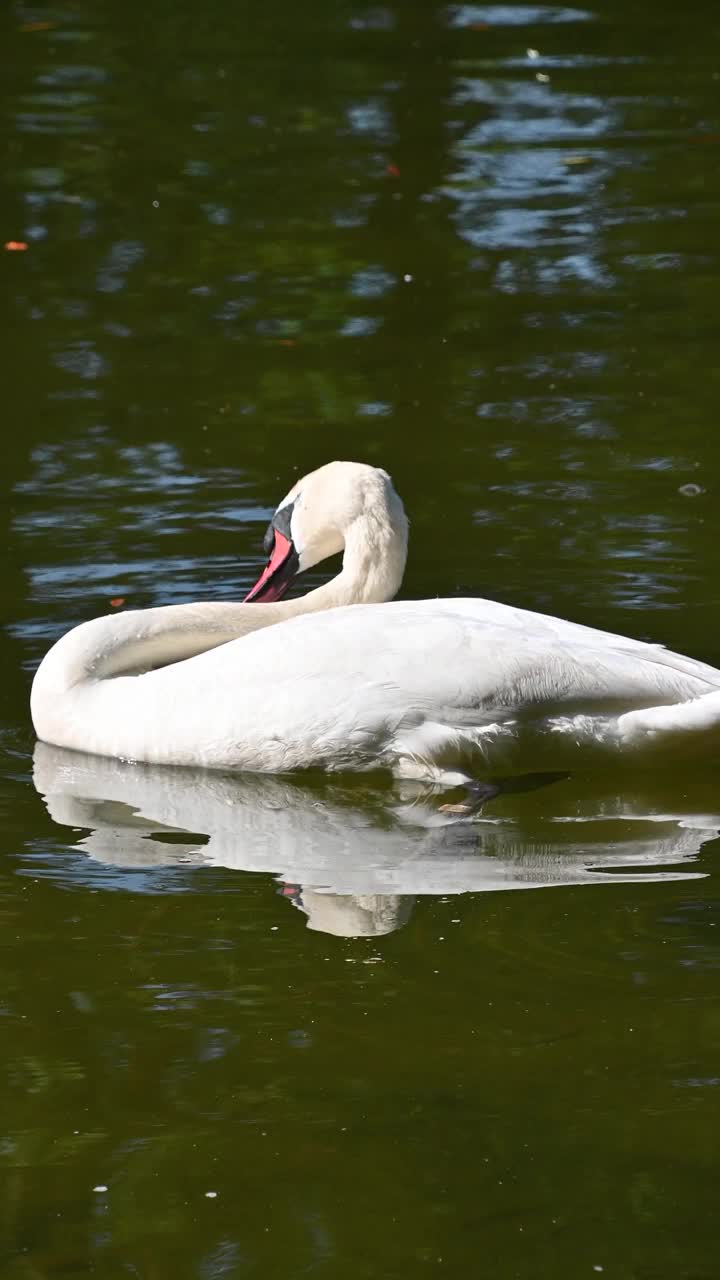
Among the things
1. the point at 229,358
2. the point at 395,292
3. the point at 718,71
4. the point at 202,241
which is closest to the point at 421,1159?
the point at 229,358

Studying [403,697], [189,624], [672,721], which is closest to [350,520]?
[189,624]

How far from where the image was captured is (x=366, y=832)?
570 centimetres

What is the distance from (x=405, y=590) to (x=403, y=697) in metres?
1.78

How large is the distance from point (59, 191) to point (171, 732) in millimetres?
8240

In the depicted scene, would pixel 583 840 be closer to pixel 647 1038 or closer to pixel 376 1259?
pixel 647 1038

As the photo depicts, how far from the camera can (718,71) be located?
Result: 16.0 meters

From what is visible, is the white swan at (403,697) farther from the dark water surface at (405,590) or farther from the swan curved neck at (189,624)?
the dark water surface at (405,590)

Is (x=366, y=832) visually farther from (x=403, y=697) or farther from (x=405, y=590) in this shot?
(x=405, y=590)

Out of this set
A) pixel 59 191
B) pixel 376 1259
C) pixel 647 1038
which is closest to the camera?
pixel 376 1259

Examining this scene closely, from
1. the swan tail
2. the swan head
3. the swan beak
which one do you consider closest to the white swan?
the swan tail

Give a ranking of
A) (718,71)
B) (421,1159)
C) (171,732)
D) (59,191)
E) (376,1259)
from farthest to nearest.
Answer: (718,71) < (59,191) < (171,732) < (421,1159) < (376,1259)

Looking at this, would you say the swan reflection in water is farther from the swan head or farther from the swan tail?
the swan head

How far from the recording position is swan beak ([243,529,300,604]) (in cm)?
676

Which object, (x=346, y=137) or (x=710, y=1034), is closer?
(x=710, y=1034)
